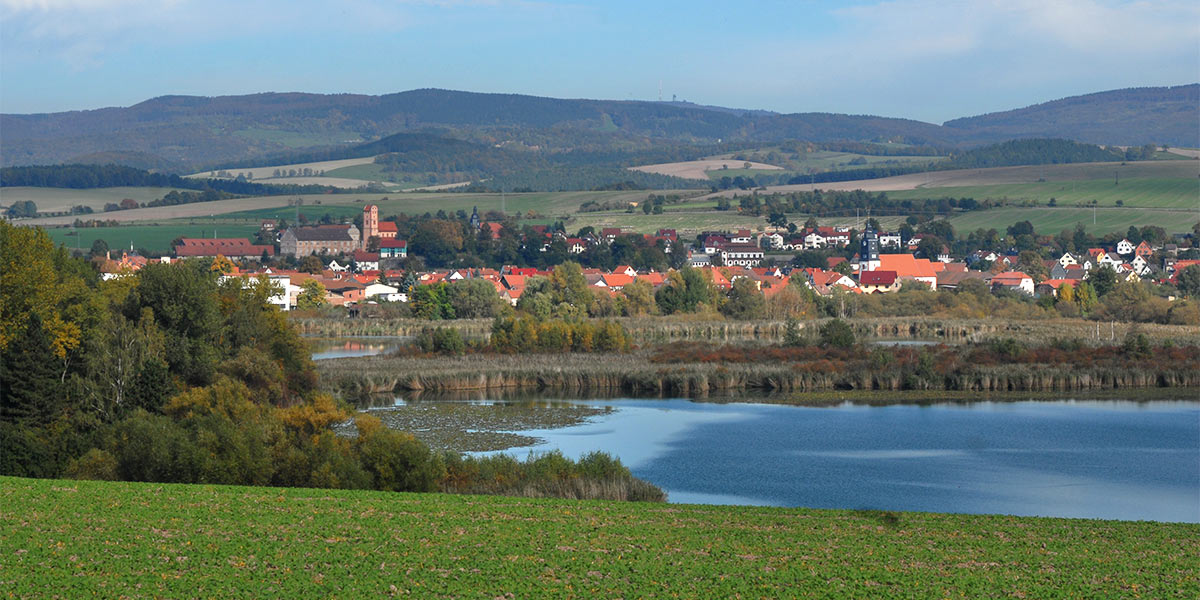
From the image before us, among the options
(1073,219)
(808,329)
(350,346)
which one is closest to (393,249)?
(350,346)

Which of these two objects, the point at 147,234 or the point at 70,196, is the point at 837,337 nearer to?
the point at 147,234

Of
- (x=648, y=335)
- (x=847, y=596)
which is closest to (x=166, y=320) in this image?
(x=847, y=596)

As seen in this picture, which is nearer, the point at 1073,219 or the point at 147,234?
the point at 147,234

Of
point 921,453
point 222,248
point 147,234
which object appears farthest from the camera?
point 147,234

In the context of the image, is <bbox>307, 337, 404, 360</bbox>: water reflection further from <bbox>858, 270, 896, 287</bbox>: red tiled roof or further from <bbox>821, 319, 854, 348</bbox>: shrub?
<bbox>858, 270, 896, 287</bbox>: red tiled roof

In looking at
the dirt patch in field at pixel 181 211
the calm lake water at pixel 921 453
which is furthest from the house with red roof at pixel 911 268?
the dirt patch in field at pixel 181 211

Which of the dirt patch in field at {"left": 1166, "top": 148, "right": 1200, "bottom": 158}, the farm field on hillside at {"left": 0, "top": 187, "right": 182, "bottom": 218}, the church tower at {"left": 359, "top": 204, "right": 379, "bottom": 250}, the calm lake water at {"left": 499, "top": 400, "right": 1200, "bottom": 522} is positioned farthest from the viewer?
the dirt patch in field at {"left": 1166, "top": 148, "right": 1200, "bottom": 158}

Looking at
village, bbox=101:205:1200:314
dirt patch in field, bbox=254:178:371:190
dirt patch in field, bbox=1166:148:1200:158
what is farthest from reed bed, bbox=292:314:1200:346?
dirt patch in field, bbox=254:178:371:190

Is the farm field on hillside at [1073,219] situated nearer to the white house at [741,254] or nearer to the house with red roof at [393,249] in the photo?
the white house at [741,254]
